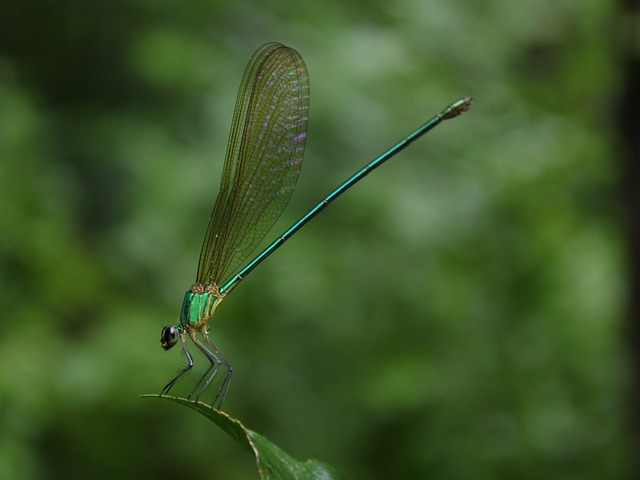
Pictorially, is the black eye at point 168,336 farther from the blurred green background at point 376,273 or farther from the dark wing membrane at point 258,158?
the blurred green background at point 376,273

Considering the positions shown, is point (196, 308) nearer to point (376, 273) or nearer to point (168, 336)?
point (168, 336)

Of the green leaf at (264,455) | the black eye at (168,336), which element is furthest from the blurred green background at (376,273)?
the green leaf at (264,455)

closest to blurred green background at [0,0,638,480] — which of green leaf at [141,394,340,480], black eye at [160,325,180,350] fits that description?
black eye at [160,325,180,350]

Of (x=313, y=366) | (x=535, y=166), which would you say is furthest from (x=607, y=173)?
(x=313, y=366)

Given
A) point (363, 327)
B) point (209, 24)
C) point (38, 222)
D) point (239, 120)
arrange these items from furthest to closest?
point (209, 24) < point (363, 327) < point (38, 222) < point (239, 120)

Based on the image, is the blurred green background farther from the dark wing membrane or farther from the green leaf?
the green leaf

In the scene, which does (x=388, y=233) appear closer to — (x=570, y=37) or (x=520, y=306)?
(x=520, y=306)
